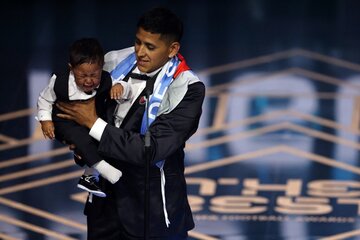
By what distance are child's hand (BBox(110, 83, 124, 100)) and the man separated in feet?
0.38

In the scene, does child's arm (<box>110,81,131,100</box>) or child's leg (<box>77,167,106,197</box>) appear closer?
child's arm (<box>110,81,131,100</box>)

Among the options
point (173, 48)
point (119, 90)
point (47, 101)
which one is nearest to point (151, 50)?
point (173, 48)

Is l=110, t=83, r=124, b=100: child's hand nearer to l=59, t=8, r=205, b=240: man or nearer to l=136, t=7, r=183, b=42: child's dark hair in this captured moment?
l=59, t=8, r=205, b=240: man

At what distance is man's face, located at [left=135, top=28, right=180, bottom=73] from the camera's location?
5289 mm

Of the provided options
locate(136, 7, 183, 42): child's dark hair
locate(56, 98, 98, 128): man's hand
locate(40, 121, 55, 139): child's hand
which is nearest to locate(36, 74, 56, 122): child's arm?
locate(40, 121, 55, 139): child's hand

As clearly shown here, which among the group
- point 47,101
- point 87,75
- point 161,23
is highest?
point 161,23

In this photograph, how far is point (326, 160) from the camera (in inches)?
363

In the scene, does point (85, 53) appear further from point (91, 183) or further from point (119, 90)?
point (91, 183)

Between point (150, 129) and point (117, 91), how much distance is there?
0.78 ft

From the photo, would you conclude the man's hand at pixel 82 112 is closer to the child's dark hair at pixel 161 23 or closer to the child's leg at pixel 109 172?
the child's leg at pixel 109 172

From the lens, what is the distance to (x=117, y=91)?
17.3 ft

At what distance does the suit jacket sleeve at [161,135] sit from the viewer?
5242mm

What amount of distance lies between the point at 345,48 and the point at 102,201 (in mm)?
6874

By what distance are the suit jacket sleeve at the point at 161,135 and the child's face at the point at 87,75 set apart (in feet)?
0.70
